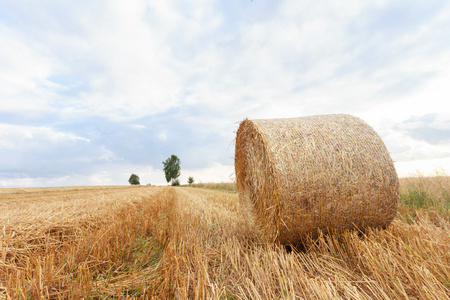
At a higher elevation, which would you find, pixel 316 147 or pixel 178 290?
pixel 316 147

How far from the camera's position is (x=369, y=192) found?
11.4 feet

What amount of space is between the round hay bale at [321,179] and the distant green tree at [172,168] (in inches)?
2666

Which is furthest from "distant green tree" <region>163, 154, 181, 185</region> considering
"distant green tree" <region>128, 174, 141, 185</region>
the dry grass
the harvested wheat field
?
the harvested wheat field

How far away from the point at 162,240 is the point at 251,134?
2.33 meters

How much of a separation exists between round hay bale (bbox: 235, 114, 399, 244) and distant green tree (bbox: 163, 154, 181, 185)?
67.7 m

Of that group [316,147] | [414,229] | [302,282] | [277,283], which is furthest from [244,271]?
[414,229]

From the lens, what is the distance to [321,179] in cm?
336

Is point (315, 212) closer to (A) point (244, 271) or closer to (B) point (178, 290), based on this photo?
(A) point (244, 271)

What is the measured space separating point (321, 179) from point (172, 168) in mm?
69255

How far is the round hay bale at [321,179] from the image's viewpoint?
331 cm

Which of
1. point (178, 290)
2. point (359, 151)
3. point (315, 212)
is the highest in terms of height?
point (359, 151)

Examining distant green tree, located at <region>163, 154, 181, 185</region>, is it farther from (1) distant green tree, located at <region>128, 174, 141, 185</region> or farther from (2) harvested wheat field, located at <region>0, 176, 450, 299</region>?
(2) harvested wheat field, located at <region>0, 176, 450, 299</region>

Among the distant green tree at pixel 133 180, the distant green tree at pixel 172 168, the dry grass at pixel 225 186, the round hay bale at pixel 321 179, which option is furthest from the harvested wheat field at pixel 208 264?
the distant green tree at pixel 133 180

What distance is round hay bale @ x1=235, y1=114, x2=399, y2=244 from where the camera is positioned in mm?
3309
